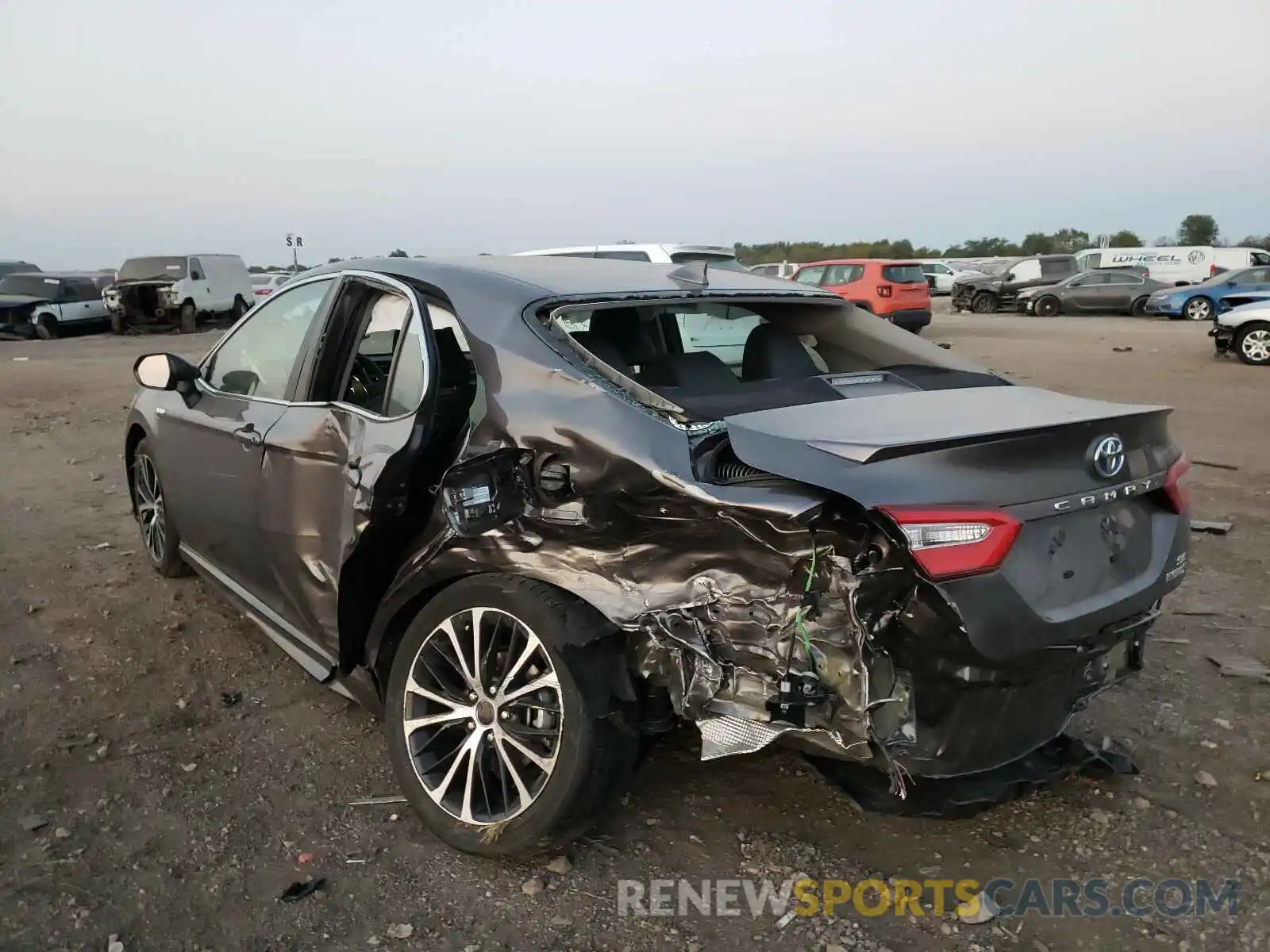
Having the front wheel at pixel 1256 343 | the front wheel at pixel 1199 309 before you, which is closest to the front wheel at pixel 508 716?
the front wheel at pixel 1256 343

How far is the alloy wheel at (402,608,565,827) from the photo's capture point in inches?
106

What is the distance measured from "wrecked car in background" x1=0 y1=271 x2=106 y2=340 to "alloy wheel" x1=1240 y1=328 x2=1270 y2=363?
82.7 ft

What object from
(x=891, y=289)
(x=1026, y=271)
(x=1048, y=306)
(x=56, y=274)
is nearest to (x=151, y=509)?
(x=891, y=289)

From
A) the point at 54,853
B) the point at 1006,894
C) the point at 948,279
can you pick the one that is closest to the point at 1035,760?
the point at 1006,894

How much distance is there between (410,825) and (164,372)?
237cm

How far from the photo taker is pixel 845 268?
70.1 feet

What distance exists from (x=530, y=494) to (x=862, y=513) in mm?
976

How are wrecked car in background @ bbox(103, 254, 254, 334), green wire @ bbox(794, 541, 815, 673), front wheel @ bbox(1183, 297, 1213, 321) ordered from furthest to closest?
front wheel @ bbox(1183, 297, 1213, 321)
wrecked car in background @ bbox(103, 254, 254, 334)
green wire @ bbox(794, 541, 815, 673)

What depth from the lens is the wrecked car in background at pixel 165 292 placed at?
23.5 metres

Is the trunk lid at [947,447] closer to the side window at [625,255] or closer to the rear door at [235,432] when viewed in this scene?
the rear door at [235,432]

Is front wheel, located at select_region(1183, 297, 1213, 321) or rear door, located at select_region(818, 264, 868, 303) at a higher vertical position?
rear door, located at select_region(818, 264, 868, 303)

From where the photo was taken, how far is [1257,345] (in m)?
14.9

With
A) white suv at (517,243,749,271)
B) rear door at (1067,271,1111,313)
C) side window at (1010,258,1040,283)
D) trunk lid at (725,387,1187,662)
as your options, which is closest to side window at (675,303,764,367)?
trunk lid at (725,387,1187,662)

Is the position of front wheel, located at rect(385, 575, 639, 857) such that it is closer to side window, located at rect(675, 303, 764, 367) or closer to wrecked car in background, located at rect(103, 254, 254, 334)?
side window, located at rect(675, 303, 764, 367)
